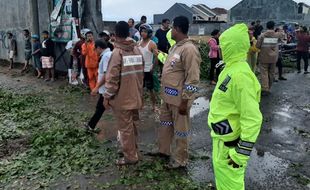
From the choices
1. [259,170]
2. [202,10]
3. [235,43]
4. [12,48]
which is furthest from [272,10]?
[202,10]

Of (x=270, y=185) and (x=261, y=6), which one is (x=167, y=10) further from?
(x=270, y=185)

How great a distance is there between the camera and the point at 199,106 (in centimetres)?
867

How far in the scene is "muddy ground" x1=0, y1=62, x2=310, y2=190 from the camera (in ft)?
15.4

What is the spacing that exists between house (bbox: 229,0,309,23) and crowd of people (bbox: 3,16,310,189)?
1590cm

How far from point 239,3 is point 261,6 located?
1.85m

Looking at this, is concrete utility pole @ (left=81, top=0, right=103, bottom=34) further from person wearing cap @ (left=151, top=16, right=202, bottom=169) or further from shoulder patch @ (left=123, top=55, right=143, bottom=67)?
person wearing cap @ (left=151, top=16, right=202, bottom=169)

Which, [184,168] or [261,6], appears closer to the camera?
[184,168]

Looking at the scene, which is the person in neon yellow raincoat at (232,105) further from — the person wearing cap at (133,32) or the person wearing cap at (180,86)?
the person wearing cap at (133,32)

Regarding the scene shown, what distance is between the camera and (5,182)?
476 centimetres

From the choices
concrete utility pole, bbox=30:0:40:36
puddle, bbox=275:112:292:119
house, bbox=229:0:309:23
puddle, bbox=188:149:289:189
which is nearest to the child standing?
puddle, bbox=188:149:289:189

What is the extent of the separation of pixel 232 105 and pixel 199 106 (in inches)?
225

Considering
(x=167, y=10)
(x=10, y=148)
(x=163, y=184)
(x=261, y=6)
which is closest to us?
(x=163, y=184)

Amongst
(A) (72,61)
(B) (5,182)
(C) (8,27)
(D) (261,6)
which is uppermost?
(D) (261,6)

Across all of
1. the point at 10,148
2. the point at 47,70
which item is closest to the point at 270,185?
the point at 10,148
